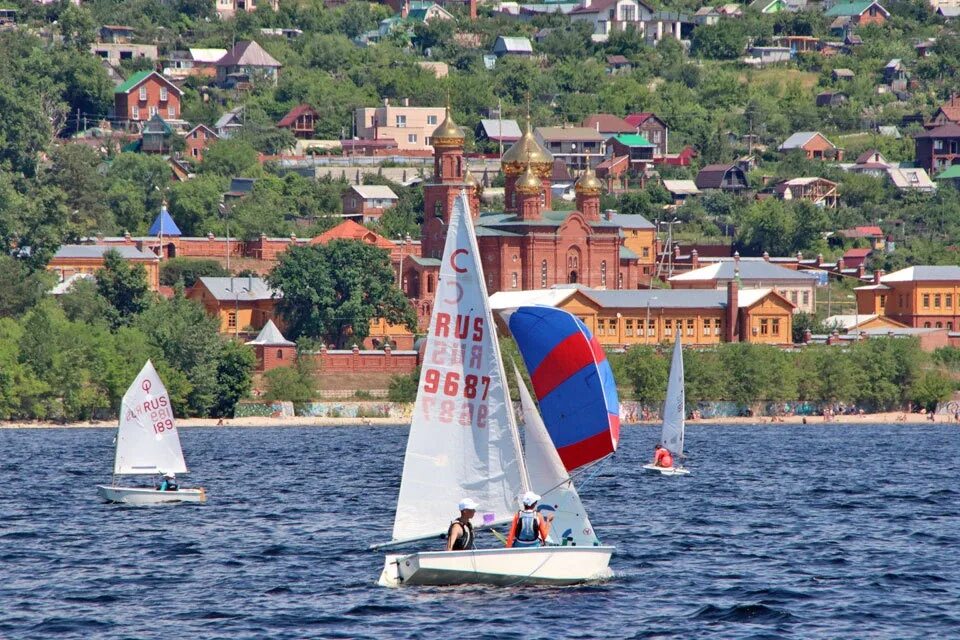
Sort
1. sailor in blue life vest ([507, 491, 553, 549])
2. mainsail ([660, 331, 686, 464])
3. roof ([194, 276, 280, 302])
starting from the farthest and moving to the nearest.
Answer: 1. roof ([194, 276, 280, 302])
2. mainsail ([660, 331, 686, 464])
3. sailor in blue life vest ([507, 491, 553, 549])

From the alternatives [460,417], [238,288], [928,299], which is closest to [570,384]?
[460,417]

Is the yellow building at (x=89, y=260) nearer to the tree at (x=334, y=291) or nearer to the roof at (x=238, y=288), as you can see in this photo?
the roof at (x=238, y=288)

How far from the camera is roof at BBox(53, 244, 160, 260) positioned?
162 meters

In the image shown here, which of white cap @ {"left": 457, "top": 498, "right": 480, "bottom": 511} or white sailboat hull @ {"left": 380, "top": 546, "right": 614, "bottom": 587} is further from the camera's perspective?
white sailboat hull @ {"left": 380, "top": 546, "right": 614, "bottom": 587}

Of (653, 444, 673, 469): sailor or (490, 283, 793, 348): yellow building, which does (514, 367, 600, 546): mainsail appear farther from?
(490, 283, 793, 348): yellow building

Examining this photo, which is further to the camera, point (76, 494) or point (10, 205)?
point (10, 205)

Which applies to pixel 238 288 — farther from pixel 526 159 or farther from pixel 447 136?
pixel 526 159

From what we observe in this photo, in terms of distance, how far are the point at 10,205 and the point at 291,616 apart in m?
133

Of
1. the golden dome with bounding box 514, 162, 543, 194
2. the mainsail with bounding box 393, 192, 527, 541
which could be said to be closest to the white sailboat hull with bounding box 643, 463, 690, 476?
the mainsail with bounding box 393, 192, 527, 541

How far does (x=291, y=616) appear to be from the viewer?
42.0 m

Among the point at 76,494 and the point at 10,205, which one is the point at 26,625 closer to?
the point at 76,494

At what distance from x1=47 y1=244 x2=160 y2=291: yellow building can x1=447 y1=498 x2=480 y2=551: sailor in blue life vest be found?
120407mm

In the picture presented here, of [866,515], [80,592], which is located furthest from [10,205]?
[80,592]

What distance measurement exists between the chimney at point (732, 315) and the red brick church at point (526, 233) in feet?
38.9
